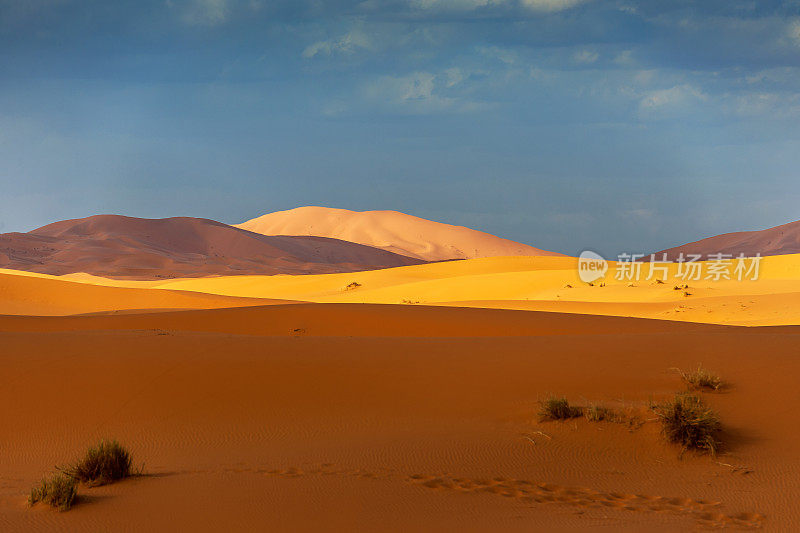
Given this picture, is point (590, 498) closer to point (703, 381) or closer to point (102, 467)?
point (703, 381)

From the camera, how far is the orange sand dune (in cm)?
461

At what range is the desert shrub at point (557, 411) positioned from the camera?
6.68 metres

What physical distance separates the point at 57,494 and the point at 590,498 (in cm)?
363

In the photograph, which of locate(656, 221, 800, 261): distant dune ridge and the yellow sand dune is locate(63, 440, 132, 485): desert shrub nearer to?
the yellow sand dune

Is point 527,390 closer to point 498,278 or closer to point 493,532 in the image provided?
point 493,532

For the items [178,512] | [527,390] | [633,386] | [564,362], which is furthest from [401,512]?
[564,362]

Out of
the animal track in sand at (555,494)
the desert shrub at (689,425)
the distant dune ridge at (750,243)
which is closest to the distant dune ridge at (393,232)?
the distant dune ridge at (750,243)

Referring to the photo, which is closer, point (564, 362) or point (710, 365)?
point (710, 365)

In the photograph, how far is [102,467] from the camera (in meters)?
5.26

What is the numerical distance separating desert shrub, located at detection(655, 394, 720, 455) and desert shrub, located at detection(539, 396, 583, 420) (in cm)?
83

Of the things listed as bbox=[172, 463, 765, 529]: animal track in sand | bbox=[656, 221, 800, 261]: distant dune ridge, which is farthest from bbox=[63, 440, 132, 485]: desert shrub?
bbox=[656, 221, 800, 261]: distant dune ridge

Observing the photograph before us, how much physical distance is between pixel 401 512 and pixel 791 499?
2.75 m

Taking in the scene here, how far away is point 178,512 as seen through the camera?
14.8 ft

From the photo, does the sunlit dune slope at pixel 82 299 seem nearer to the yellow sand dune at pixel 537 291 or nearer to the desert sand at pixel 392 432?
the yellow sand dune at pixel 537 291
